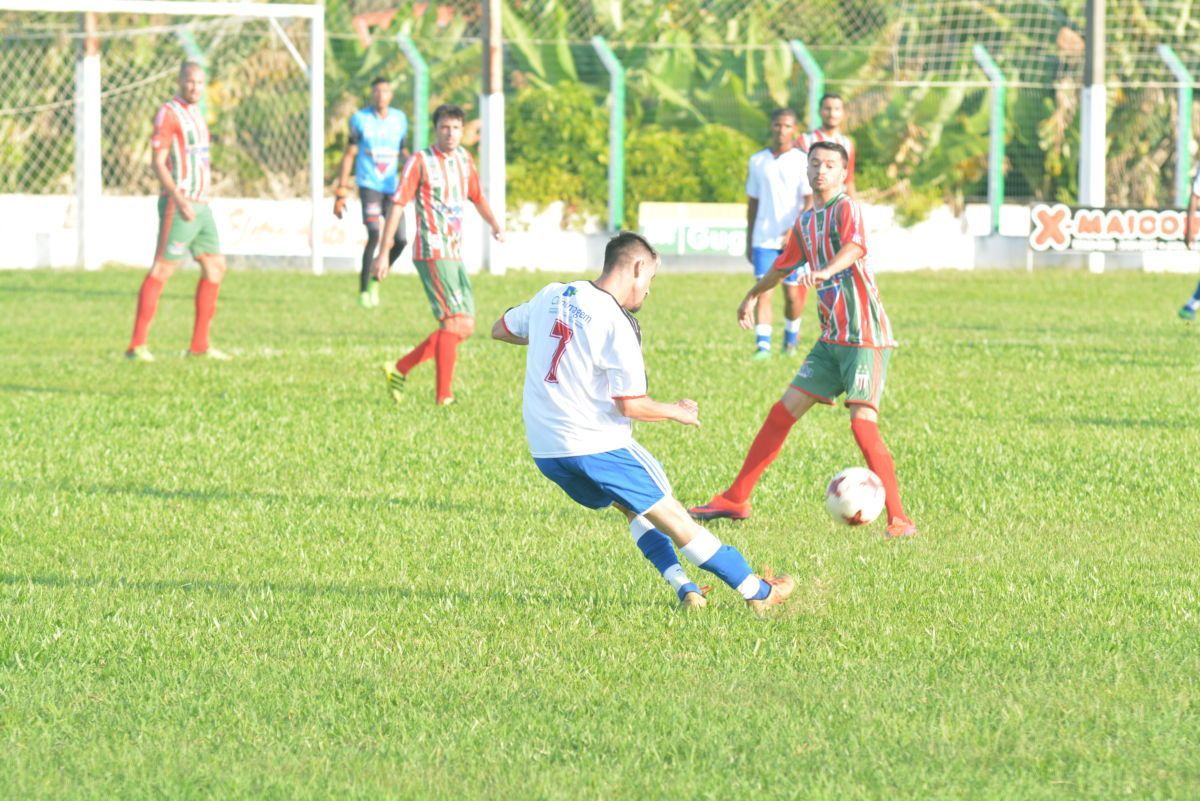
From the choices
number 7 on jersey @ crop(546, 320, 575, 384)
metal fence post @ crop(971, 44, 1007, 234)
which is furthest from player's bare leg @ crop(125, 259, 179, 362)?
metal fence post @ crop(971, 44, 1007, 234)

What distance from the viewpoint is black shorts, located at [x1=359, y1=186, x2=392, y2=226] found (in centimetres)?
1977

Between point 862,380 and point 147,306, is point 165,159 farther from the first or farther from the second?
point 862,380

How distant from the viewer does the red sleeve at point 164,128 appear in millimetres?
14336

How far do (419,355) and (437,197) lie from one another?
3.46 feet

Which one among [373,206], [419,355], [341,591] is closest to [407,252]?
[373,206]

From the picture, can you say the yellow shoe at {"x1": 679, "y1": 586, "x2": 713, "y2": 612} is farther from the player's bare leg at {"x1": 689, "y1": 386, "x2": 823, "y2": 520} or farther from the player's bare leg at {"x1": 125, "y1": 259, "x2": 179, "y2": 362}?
the player's bare leg at {"x1": 125, "y1": 259, "x2": 179, "y2": 362}

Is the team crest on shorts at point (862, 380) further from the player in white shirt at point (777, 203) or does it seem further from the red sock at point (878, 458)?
the player in white shirt at point (777, 203)

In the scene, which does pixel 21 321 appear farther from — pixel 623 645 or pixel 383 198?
pixel 623 645

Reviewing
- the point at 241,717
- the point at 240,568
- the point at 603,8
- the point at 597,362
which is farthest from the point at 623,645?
the point at 603,8

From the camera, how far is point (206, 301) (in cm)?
1477

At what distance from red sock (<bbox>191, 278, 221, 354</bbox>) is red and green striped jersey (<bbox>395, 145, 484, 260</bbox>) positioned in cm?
332

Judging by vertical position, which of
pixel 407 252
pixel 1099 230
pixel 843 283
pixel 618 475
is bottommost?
pixel 618 475

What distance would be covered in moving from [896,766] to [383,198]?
1616 centimetres

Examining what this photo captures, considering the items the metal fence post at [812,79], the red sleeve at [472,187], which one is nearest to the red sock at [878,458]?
the red sleeve at [472,187]
